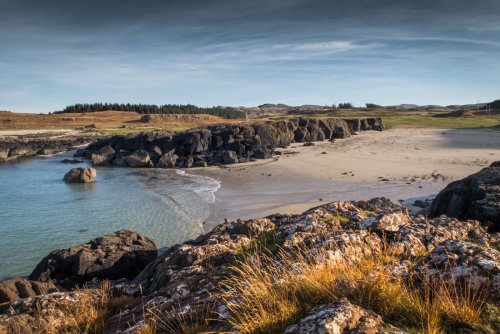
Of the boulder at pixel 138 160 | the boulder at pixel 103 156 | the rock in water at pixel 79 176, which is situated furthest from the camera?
the boulder at pixel 103 156

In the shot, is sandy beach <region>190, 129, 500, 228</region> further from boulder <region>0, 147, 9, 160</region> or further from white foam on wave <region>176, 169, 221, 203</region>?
boulder <region>0, 147, 9, 160</region>

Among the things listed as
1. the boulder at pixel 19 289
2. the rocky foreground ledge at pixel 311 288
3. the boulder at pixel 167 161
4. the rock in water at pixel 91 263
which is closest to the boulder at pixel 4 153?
the boulder at pixel 167 161

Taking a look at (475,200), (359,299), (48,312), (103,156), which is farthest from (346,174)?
(103,156)

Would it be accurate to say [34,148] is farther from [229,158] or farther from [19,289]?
[19,289]

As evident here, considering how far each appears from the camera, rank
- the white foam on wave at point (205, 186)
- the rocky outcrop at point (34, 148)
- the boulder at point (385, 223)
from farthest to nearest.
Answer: the rocky outcrop at point (34, 148) → the white foam on wave at point (205, 186) → the boulder at point (385, 223)

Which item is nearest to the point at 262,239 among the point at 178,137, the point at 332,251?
the point at 332,251

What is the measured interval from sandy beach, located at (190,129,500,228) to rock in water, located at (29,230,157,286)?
4.98 metres

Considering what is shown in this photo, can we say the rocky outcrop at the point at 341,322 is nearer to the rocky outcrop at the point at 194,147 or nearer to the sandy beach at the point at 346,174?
the sandy beach at the point at 346,174

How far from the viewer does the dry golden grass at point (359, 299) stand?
3.77 metres

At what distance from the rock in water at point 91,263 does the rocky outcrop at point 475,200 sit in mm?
9353

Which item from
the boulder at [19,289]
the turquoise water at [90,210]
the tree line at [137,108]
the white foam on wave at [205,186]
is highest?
the tree line at [137,108]

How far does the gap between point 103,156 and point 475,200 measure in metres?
39.2

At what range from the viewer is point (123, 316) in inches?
213

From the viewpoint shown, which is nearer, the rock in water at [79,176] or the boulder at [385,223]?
the boulder at [385,223]
